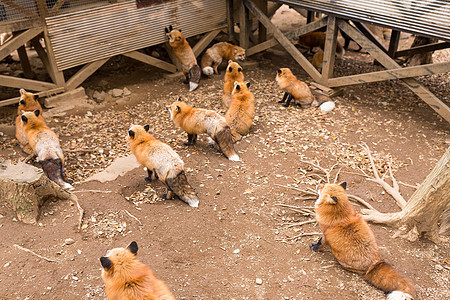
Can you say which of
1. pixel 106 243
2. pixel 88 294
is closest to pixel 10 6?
pixel 106 243

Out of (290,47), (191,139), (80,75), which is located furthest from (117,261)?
A: (290,47)

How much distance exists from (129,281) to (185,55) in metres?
7.37

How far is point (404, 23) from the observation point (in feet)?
22.2

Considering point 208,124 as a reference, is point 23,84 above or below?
above

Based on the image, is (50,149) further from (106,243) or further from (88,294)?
(88,294)

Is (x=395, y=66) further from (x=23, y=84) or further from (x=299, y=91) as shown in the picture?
(x=23, y=84)

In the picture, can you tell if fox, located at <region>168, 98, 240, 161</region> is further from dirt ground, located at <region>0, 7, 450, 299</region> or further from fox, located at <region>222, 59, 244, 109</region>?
fox, located at <region>222, 59, 244, 109</region>

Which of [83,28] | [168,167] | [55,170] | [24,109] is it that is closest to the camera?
[168,167]

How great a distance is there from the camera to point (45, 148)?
588 centimetres

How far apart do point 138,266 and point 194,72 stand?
6.98 m

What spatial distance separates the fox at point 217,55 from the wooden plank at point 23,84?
Answer: 12.7 ft

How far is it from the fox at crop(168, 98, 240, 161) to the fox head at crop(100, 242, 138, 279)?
3.36 m

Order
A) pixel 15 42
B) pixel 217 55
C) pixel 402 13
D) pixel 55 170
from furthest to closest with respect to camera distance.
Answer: pixel 217 55
pixel 15 42
pixel 402 13
pixel 55 170

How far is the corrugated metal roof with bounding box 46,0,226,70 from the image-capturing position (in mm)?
7792
